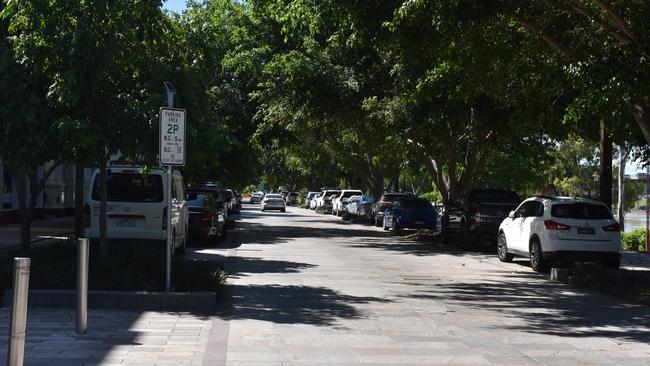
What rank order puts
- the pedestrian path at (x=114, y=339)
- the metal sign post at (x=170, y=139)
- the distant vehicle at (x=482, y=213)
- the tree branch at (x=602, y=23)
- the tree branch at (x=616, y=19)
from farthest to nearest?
the distant vehicle at (x=482, y=213) < the tree branch at (x=602, y=23) < the tree branch at (x=616, y=19) < the metal sign post at (x=170, y=139) < the pedestrian path at (x=114, y=339)

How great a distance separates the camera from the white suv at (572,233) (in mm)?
15125

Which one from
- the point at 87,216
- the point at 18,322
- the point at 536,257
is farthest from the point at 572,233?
the point at 18,322

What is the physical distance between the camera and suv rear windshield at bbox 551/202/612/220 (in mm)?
15336

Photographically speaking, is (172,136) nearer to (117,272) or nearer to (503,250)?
(117,272)

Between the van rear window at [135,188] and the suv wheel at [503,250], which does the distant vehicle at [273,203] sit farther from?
the van rear window at [135,188]

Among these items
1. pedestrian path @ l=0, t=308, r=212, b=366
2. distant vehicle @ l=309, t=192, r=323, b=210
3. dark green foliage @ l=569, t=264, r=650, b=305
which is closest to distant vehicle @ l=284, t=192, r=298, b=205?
distant vehicle @ l=309, t=192, r=323, b=210

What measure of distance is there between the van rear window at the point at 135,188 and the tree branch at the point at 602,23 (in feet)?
28.0

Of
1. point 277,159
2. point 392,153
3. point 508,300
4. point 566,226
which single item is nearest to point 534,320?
point 508,300

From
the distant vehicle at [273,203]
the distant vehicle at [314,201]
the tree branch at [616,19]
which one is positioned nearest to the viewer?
the tree branch at [616,19]

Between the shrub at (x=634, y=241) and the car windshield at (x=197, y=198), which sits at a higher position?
the car windshield at (x=197, y=198)

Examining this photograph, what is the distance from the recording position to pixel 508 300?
11.8 meters

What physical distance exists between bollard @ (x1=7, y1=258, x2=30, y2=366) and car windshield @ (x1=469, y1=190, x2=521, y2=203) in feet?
56.0

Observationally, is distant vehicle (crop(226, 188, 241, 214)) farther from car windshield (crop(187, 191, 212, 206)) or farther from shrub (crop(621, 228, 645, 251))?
shrub (crop(621, 228, 645, 251))

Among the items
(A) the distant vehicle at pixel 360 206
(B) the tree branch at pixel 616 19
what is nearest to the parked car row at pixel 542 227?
(B) the tree branch at pixel 616 19
